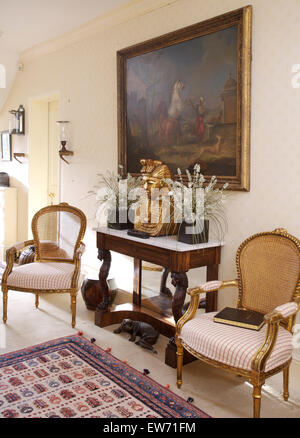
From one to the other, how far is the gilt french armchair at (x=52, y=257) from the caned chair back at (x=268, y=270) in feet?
5.37

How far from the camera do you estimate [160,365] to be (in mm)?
3088

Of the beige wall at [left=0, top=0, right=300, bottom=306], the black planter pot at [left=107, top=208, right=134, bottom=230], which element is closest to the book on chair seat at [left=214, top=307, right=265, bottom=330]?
the beige wall at [left=0, top=0, right=300, bottom=306]

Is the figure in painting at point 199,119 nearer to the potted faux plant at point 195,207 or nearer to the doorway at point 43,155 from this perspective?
the potted faux plant at point 195,207

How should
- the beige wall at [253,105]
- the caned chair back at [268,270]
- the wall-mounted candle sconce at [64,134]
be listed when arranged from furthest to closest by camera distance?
the wall-mounted candle sconce at [64,134]
the beige wall at [253,105]
the caned chair back at [268,270]

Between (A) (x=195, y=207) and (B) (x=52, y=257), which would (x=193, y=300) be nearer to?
(A) (x=195, y=207)

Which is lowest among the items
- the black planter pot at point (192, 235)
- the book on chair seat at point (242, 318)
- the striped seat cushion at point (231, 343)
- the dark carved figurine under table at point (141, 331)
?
the dark carved figurine under table at point (141, 331)

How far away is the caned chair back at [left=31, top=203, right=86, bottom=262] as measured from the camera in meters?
4.22

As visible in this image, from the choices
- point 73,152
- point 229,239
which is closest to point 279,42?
point 229,239

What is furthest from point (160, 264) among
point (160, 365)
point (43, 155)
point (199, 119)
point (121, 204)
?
point (43, 155)

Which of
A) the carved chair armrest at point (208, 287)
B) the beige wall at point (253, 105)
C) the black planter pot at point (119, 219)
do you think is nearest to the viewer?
the carved chair armrest at point (208, 287)

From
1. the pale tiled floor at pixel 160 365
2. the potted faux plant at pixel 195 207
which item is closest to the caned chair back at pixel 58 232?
the pale tiled floor at pixel 160 365

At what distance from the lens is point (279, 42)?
2.96 m

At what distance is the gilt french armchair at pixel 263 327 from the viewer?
7.46 ft

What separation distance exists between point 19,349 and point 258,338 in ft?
6.37
